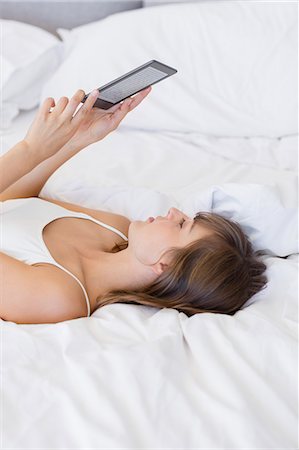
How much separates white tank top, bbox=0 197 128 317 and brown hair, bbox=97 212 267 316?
4.9 inches

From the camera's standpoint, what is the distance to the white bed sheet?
785mm

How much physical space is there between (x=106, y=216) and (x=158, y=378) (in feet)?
1.84

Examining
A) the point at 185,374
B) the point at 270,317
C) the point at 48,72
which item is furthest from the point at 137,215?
the point at 48,72

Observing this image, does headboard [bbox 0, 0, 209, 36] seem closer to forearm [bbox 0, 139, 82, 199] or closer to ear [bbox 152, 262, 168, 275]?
forearm [bbox 0, 139, 82, 199]

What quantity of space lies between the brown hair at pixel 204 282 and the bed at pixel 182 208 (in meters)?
0.03

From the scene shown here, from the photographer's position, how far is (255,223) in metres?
1.24

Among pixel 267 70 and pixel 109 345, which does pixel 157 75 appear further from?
pixel 267 70

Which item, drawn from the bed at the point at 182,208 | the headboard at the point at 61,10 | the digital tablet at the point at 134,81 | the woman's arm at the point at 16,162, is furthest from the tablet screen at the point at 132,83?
the headboard at the point at 61,10

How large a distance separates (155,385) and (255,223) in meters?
0.50

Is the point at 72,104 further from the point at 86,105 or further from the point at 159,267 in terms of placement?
the point at 159,267

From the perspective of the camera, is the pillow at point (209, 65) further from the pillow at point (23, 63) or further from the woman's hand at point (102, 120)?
the woman's hand at point (102, 120)

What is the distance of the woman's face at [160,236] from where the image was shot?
45.1 inches

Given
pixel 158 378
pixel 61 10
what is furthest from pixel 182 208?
pixel 61 10

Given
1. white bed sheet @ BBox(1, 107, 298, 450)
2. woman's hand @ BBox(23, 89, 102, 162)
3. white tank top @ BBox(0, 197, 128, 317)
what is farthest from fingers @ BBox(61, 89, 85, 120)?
white bed sheet @ BBox(1, 107, 298, 450)
